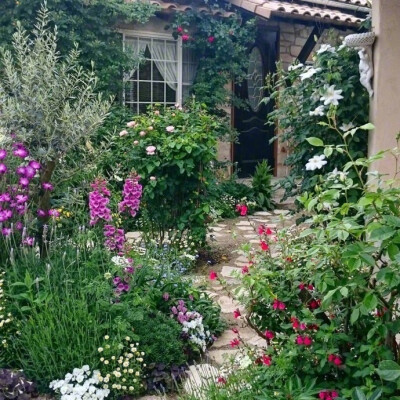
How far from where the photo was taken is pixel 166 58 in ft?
29.6

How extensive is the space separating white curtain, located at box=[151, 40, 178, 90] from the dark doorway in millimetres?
1452

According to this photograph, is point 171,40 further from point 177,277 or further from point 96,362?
point 96,362

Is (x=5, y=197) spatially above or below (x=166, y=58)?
below

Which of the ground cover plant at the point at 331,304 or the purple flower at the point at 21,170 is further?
the purple flower at the point at 21,170

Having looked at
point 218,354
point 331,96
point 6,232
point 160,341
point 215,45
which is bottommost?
point 218,354

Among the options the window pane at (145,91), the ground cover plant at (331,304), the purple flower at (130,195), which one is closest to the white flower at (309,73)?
the purple flower at (130,195)

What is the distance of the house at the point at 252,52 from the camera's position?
8633 millimetres

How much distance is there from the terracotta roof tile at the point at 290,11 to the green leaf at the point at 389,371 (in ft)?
24.0

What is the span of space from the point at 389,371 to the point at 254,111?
29.5 ft

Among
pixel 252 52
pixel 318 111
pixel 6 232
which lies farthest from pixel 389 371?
pixel 252 52

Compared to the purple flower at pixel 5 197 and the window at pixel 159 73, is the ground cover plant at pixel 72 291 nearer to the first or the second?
the purple flower at pixel 5 197

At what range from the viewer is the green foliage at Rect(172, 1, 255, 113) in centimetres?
870

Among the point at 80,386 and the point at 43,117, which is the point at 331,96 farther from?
the point at 80,386

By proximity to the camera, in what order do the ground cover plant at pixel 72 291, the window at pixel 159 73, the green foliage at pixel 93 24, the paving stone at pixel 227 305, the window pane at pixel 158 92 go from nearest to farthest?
the ground cover plant at pixel 72 291 < the paving stone at pixel 227 305 < the green foliage at pixel 93 24 < the window at pixel 159 73 < the window pane at pixel 158 92
